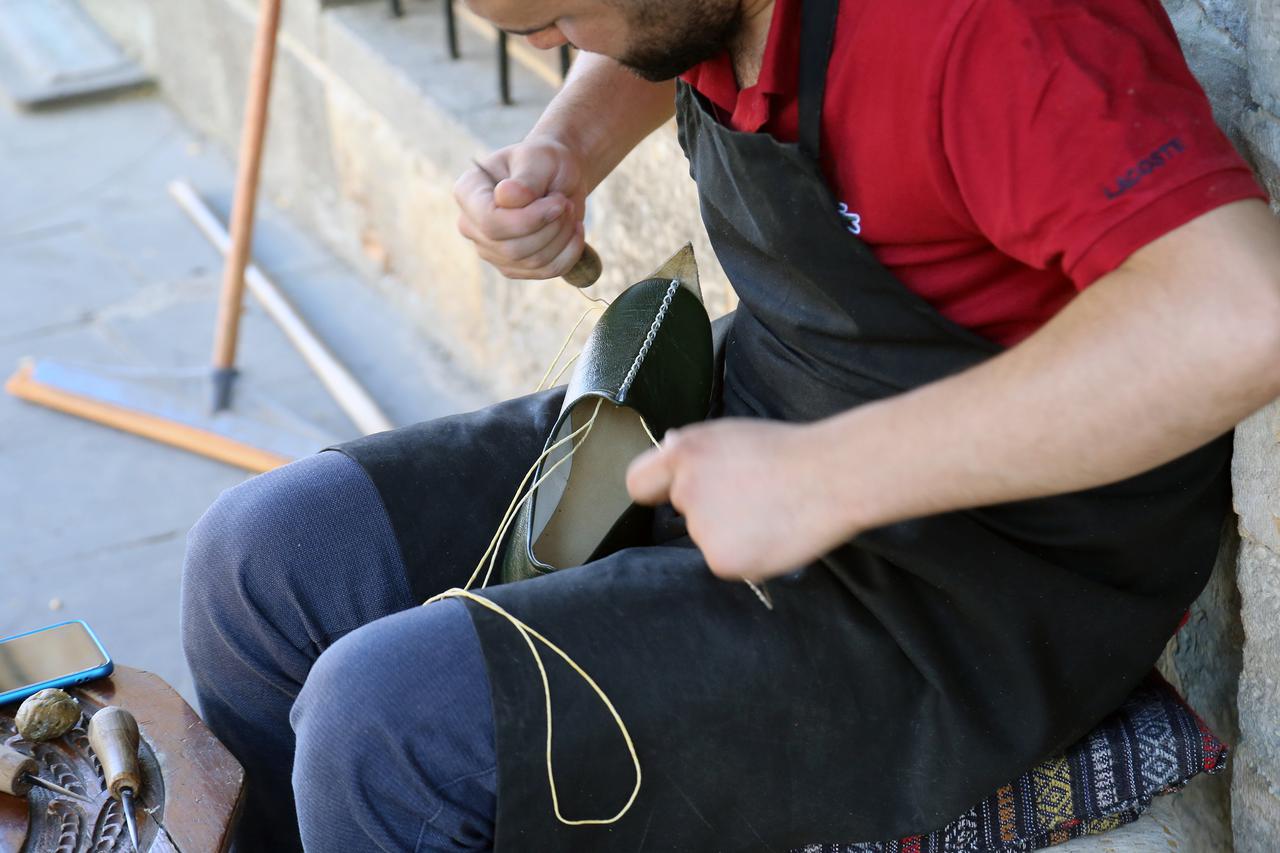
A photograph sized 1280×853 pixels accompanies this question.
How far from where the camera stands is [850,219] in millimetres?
1067

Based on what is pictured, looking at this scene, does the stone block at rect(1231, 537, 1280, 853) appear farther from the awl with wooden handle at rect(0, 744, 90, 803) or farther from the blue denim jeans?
the awl with wooden handle at rect(0, 744, 90, 803)

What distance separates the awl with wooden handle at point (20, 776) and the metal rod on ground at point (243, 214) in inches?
72.9

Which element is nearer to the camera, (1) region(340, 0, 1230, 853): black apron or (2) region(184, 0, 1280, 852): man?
(2) region(184, 0, 1280, 852): man

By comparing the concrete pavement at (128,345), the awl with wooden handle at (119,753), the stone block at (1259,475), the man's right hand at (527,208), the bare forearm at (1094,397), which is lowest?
the concrete pavement at (128,345)

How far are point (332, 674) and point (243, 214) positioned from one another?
81.4 inches

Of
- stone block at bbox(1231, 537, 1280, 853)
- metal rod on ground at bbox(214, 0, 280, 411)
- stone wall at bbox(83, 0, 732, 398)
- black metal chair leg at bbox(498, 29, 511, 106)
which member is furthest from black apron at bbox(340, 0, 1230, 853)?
A: metal rod on ground at bbox(214, 0, 280, 411)

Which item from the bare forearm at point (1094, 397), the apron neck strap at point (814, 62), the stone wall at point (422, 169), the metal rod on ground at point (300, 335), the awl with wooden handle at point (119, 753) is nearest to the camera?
the bare forearm at point (1094, 397)

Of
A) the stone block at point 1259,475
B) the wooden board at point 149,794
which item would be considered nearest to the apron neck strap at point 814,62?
the stone block at point 1259,475

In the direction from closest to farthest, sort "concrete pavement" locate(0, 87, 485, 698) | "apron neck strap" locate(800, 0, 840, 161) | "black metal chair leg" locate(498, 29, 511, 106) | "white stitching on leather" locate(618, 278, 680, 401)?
"apron neck strap" locate(800, 0, 840, 161) < "white stitching on leather" locate(618, 278, 680, 401) < "concrete pavement" locate(0, 87, 485, 698) < "black metal chair leg" locate(498, 29, 511, 106)

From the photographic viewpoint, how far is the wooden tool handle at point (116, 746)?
115 centimetres

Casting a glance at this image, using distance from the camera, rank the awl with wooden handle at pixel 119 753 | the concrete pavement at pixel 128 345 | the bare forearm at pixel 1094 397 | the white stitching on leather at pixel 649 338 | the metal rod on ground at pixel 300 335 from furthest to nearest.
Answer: the metal rod on ground at pixel 300 335 < the concrete pavement at pixel 128 345 < the white stitching on leather at pixel 649 338 < the awl with wooden handle at pixel 119 753 < the bare forearm at pixel 1094 397

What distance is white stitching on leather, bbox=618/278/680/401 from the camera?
1.26 meters

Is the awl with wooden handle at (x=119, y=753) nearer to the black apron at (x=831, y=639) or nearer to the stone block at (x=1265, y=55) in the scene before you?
the black apron at (x=831, y=639)

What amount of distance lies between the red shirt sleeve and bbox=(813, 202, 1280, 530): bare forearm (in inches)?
1.0
